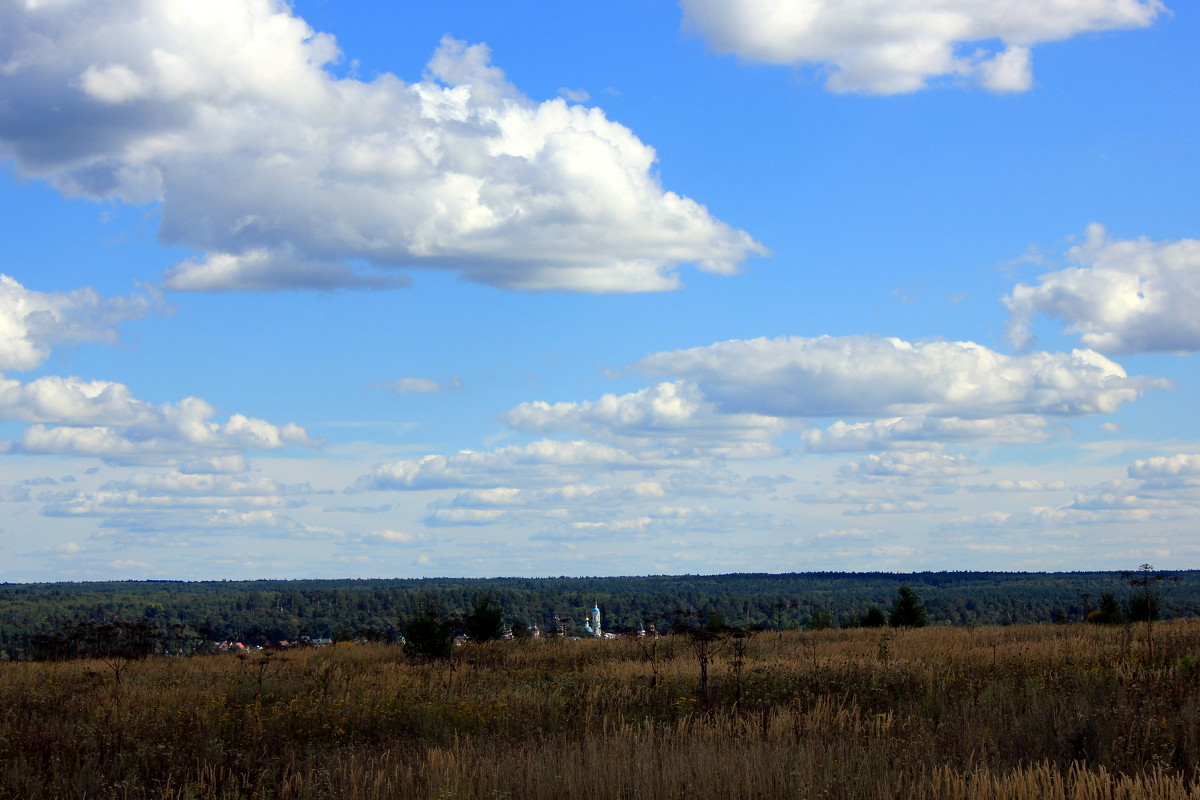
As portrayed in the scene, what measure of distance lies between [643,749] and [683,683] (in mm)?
6913

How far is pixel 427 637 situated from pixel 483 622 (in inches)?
176

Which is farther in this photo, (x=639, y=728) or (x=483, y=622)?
(x=483, y=622)

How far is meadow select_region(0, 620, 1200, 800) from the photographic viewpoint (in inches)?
352

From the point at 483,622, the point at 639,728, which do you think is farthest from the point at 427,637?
the point at 639,728

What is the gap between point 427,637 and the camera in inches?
937

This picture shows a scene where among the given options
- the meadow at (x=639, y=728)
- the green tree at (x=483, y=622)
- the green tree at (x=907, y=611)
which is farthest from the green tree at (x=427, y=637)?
the green tree at (x=907, y=611)

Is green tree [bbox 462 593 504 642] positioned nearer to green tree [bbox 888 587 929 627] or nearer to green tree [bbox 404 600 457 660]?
green tree [bbox 404 600 457 660]

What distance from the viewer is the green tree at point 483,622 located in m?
28.0

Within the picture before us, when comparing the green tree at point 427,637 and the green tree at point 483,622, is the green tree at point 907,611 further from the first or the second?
the green tree at point 427,637

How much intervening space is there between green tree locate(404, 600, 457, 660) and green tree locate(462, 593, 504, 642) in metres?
3.55

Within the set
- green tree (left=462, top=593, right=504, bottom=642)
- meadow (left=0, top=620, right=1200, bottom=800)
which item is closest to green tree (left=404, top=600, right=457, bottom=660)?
meadow (left=0, top=620, right=1200, bottom=800)

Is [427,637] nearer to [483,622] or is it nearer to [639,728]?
[483,622]

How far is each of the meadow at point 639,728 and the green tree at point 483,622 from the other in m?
6.34

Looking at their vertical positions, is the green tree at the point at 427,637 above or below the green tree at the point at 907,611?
above
